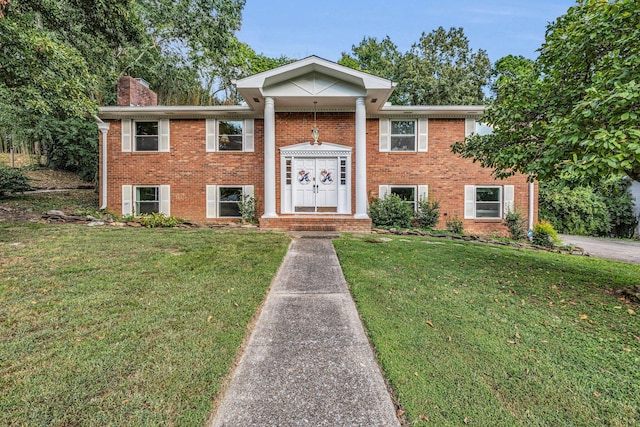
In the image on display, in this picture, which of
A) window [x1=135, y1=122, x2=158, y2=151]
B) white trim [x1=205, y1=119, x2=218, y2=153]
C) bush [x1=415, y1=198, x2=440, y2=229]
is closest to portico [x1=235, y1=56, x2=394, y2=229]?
white trim [x1=205, y1=119, x2=218, y2=153]

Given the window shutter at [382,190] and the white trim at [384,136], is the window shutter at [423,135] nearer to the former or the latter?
the white trim at [384,136]

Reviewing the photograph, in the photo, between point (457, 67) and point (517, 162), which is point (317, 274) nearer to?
point (517, 162)

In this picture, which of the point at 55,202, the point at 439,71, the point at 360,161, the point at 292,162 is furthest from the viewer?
the point at 439,71

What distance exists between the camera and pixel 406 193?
39.8ft

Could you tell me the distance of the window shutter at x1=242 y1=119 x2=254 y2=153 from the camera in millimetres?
12039

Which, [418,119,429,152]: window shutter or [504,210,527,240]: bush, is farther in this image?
[418,119,429,152]: window shutter

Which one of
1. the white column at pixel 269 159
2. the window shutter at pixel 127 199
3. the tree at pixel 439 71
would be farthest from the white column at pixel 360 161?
the tree at pixel 439 71

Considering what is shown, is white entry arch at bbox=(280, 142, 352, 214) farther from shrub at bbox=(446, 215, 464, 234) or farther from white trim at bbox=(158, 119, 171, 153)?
white trim at bbox=(158, 119, 171, 153)

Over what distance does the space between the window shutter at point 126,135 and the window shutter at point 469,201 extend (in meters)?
13.6

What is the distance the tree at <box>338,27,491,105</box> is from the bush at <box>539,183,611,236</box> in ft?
36.6

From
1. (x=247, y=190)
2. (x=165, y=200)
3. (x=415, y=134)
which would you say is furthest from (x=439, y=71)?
(x=165, y=200)

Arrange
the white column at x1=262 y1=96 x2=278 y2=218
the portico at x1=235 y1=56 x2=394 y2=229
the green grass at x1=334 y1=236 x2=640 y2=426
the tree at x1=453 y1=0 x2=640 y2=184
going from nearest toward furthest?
the green grass at x1=334 y1=236 x2=640 y2=426, the tree at x1=453 y1=0 x2=640 y2=184, the portico at x1=235 y1=56 x2=394 y2=229, the white column at x1=262 y1=96 x2=278 y2=218

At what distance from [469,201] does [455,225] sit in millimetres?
1161

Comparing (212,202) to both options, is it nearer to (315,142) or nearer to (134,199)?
(134,199)
